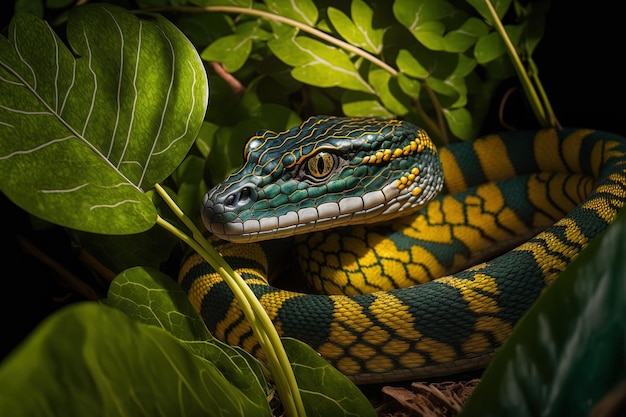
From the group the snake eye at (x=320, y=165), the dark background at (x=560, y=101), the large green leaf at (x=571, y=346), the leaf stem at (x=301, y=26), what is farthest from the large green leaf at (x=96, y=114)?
the dark background at (x=560, y=101)

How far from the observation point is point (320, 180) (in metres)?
1.97

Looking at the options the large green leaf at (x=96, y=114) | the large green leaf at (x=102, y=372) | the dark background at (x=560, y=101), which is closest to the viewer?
the large green leaf at (x=102, y=372)

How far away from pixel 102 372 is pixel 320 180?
1154 millimetres

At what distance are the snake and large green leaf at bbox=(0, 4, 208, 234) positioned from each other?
1.27 ft

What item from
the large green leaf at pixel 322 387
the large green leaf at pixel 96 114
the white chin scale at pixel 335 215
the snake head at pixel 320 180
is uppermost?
the large green leaf at pixel 96 114

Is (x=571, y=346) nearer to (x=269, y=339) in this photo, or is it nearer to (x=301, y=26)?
(x=269, y=339)

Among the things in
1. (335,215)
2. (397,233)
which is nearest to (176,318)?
(335,215)

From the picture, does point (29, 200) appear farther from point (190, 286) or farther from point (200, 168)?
point (200, 168)

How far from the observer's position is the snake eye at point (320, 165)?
1.96 meters

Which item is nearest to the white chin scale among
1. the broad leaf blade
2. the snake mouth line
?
the snake mouth line

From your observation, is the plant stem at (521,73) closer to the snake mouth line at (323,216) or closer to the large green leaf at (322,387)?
the snake mouth line at (323,216)

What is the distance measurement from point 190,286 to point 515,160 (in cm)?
161

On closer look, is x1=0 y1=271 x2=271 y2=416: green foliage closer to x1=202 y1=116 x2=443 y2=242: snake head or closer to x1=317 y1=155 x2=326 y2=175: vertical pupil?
x1=202 y1=116 x2=443 y2=242: snake head

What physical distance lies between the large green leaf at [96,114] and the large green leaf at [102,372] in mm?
409
